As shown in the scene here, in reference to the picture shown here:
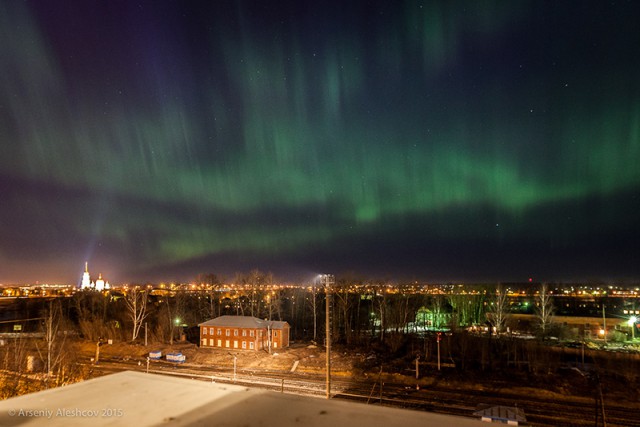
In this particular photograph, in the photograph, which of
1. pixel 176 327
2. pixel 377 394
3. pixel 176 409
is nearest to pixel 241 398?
pixel 176 409

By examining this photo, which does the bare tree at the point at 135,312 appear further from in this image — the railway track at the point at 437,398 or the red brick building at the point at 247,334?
the railway track at the point at 437,398

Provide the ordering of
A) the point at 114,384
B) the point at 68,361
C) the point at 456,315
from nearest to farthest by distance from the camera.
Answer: the point at 114,384, the point at 68,361, the point at 456,315

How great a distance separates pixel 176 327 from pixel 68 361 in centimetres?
2017

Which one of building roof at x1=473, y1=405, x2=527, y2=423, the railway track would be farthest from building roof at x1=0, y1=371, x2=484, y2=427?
the railway track

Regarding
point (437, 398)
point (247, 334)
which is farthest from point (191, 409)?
point (247, 334)

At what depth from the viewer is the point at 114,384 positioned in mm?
4445

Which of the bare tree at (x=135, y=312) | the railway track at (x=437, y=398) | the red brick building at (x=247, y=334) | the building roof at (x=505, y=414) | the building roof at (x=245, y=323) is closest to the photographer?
the building roof at (x=505, y=414)

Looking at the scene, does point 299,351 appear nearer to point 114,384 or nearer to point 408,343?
point 408,343

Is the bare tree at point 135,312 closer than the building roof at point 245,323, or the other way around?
the building roof at point 245,323

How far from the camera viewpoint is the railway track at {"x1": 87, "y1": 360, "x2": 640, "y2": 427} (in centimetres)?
2008

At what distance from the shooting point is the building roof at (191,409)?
3113mm

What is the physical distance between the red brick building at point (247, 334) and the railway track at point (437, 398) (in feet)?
26.2

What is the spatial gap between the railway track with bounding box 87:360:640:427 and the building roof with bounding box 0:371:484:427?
1706 centimetres

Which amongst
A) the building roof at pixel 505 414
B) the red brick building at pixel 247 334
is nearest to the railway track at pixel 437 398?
the building roof at pixel 505 414
